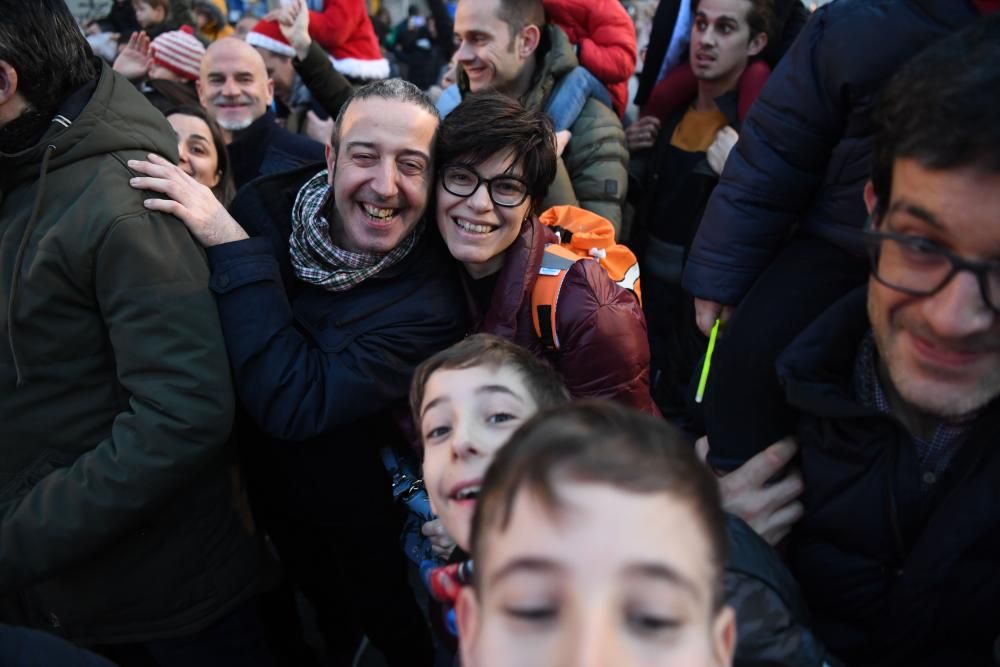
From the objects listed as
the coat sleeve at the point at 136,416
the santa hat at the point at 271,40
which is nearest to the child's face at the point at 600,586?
the coat sleeve at the point at 136,416

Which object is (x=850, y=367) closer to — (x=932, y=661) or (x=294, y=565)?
(x=932, y=661)

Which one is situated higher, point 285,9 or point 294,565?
point 285,9

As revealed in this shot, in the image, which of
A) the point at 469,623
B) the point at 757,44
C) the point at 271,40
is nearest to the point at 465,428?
the point at 469,623

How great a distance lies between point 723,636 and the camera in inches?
40.1

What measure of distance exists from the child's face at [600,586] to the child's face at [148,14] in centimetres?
647

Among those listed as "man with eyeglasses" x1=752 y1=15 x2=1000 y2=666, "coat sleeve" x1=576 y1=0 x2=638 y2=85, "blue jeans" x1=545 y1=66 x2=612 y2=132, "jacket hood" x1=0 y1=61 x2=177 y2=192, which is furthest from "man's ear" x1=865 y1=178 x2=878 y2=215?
"coat sleeve" x1=576 y1=0 x2=638 y2=85

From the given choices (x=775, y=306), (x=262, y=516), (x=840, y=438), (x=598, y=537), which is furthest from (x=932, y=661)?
(x=262, y=516)

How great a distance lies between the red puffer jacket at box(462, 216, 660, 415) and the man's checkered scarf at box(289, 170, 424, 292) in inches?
13.4

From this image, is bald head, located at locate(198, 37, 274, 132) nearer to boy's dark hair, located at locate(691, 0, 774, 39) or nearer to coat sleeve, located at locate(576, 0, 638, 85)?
coat sleeve, located at locate(576, 0, 638, 85)

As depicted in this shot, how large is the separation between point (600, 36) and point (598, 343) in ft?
8.70

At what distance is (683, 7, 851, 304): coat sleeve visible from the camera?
1.57 m

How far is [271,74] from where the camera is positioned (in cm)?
503

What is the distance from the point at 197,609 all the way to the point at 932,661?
1837mm

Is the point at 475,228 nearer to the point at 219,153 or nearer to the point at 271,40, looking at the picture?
the point at 219,153
